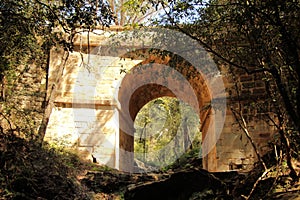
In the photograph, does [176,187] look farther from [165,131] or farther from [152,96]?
[165,131]

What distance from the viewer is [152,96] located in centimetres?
1257

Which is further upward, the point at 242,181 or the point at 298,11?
the point at 298,11

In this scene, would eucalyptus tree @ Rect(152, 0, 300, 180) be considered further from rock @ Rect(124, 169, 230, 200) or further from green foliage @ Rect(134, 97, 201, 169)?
green foliage @ Rect(134, 97, 201, 169)

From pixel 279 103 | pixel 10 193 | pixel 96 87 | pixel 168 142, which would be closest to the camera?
pixel 10 193

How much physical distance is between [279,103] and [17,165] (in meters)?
3.88

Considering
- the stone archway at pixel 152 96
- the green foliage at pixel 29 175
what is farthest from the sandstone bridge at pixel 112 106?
the green foliage at pixel 29 175

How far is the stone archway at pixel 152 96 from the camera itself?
30.9ft

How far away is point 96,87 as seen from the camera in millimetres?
9758

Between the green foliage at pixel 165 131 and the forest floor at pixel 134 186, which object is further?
the green foliage at pixel 165 131

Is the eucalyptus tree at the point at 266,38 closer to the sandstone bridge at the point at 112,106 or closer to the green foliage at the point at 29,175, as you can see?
the green foliage at the point at 29,175

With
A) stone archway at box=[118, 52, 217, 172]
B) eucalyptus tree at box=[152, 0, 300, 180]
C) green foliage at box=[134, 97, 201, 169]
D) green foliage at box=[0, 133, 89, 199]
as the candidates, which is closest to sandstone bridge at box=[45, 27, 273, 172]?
stone archway at box=[118, 52, 217, 172]

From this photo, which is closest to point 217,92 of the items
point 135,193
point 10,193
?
point 135,193

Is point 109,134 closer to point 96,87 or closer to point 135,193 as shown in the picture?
point 96,87

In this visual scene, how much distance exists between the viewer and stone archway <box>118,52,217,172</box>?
30.9 feet
